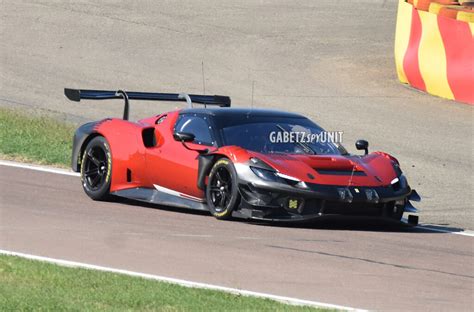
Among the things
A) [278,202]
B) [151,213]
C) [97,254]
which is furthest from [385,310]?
[151,213]

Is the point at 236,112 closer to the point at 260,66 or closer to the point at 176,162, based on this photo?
the point at 176,162

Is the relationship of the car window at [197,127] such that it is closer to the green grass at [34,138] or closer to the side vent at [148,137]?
the side vent at [148,137]

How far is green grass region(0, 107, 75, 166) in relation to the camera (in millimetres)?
16078

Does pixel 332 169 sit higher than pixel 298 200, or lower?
higher

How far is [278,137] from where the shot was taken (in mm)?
12688

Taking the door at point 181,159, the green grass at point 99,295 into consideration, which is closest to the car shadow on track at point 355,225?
the door at point 181,159

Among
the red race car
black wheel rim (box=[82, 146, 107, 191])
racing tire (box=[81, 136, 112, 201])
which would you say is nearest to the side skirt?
the red race car

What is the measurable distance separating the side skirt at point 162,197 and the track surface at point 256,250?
0.34ft

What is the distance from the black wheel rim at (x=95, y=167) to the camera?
13.6 metres

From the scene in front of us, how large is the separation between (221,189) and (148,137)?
149 centimetres

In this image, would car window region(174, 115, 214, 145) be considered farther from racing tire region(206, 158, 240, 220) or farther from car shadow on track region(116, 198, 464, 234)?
car shadow on track region(116, 198, 464, 234)

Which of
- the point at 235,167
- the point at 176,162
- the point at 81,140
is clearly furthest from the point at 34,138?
the point at 235,167

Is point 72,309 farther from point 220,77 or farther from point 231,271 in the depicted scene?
point 220,77

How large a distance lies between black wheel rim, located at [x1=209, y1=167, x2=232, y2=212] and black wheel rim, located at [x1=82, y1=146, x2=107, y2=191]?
169cm
